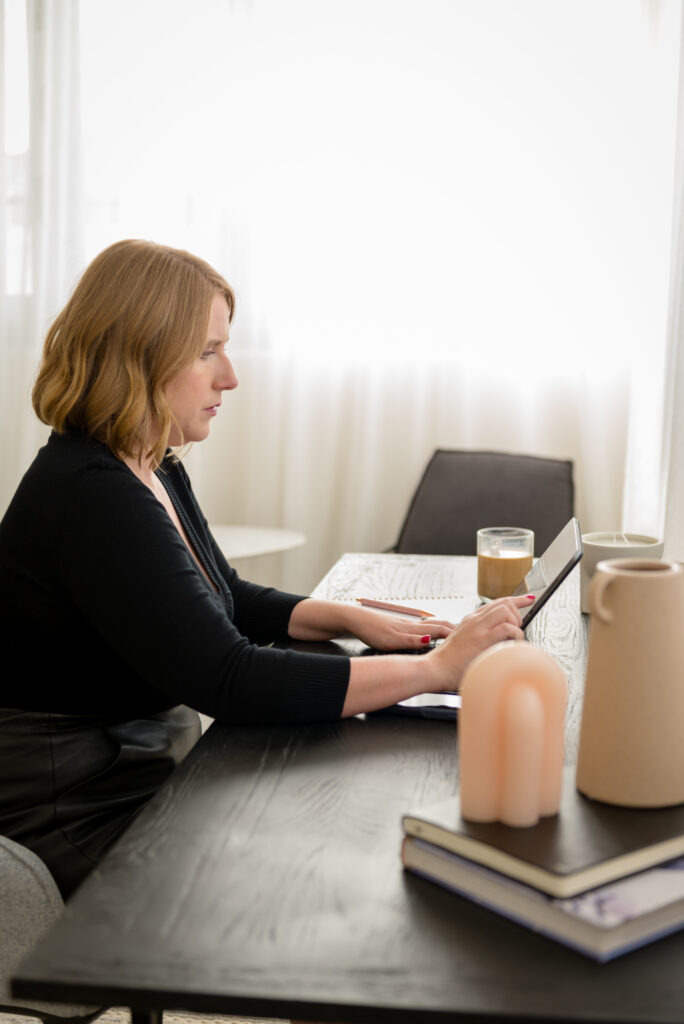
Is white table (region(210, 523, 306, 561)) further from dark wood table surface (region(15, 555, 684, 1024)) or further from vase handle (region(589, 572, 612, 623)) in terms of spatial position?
vase handle (region(589, 572, 612, 623))

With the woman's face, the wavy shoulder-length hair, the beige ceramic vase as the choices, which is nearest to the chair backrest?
the woman's face

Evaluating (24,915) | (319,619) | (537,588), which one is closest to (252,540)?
(319,619)

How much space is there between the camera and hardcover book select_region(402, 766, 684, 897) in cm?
69

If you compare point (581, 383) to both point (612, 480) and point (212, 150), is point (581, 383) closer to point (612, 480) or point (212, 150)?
point (612, 480)

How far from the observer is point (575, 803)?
80cm

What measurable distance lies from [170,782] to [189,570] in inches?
11.0

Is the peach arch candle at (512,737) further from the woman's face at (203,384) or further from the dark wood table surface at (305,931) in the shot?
the woman's face at (203,384)

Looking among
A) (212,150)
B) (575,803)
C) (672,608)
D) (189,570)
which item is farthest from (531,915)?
(212,150)

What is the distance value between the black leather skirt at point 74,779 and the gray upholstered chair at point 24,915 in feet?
0.14

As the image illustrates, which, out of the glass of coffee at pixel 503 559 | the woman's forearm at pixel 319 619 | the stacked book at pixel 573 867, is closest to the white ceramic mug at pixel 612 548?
the glass of coffee at pixel 503 559

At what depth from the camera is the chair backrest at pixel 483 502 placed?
2643 millimetres

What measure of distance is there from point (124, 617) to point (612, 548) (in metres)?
0.71

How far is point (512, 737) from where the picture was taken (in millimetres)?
771

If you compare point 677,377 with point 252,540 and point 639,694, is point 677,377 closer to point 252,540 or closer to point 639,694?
point 252,540
